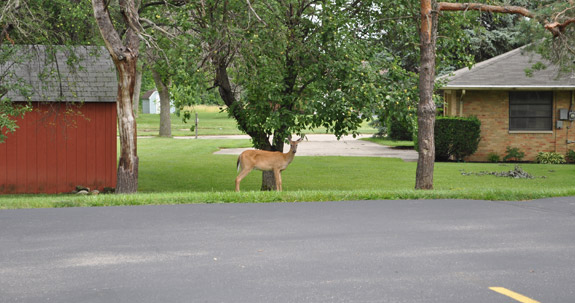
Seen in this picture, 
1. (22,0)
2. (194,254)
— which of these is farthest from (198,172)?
(194,254)

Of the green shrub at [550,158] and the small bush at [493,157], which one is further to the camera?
the small bush at [493,157]

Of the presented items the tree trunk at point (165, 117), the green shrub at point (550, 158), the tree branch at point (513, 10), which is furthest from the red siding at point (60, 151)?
the tree trunk at point (165, 117)

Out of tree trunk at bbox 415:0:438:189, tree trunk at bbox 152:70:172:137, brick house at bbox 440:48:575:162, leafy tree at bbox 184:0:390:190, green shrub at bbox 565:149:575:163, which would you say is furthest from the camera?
tree trunk at bbox 152:70:172:137

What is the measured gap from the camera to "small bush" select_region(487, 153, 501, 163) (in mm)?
27906

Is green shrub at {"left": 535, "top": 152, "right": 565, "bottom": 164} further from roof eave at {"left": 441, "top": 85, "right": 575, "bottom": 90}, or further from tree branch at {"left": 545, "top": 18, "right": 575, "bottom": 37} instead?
tree branch at {"left": 545, "top": 18, "right": 575, "bottom": 37}

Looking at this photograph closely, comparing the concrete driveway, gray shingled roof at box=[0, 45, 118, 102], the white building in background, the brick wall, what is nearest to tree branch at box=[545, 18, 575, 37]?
gray shingled roof at box=[0, 45, 118, 102]

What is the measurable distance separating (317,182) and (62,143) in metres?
7.80

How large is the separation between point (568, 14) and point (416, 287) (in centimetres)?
1130

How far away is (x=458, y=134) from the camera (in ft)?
88.7

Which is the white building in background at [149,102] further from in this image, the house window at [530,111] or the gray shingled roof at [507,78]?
the house window at [530,111]

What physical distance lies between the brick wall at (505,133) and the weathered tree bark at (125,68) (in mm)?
16499

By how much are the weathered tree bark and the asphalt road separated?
4322mm

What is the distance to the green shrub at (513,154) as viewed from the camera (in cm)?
2783

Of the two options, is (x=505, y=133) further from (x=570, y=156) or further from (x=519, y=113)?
(x=570, y=156)
